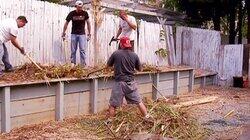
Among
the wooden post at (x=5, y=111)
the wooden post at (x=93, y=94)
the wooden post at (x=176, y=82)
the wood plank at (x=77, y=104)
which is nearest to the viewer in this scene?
the wooden post at (x=5, y=111)

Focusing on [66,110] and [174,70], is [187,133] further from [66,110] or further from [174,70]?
[174,70]

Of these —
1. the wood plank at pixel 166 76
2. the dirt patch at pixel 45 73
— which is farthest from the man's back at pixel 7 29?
the wood plank at pixel 166 76

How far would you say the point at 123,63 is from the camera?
9.36 meters

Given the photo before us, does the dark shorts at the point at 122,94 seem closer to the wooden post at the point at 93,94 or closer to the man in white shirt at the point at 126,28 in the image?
the wooden post at the point at 93,94

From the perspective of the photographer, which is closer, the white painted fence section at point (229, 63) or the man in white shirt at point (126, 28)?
the man in white shirt at point (126, 28)

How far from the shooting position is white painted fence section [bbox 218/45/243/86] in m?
16.9

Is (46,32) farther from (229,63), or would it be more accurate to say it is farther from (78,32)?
(229,63)

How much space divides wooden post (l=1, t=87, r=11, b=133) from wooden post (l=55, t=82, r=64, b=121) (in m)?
1.34

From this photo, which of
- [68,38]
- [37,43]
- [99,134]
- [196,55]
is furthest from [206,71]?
[99,134]

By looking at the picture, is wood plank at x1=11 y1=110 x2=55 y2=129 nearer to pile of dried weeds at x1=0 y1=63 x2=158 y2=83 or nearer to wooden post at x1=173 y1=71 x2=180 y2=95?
pile of dried weeds at x1=0 y1=63 x2=158 y2=83

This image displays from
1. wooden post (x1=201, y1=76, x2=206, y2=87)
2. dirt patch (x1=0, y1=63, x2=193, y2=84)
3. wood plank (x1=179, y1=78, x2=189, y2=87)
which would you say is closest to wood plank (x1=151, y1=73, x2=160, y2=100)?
wood plank (x1=179, y1=78, x2=189, y2=87)

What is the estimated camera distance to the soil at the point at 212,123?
8583 millimetres

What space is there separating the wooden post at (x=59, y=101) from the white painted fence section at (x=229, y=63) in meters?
8.82

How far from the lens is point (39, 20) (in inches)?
457
